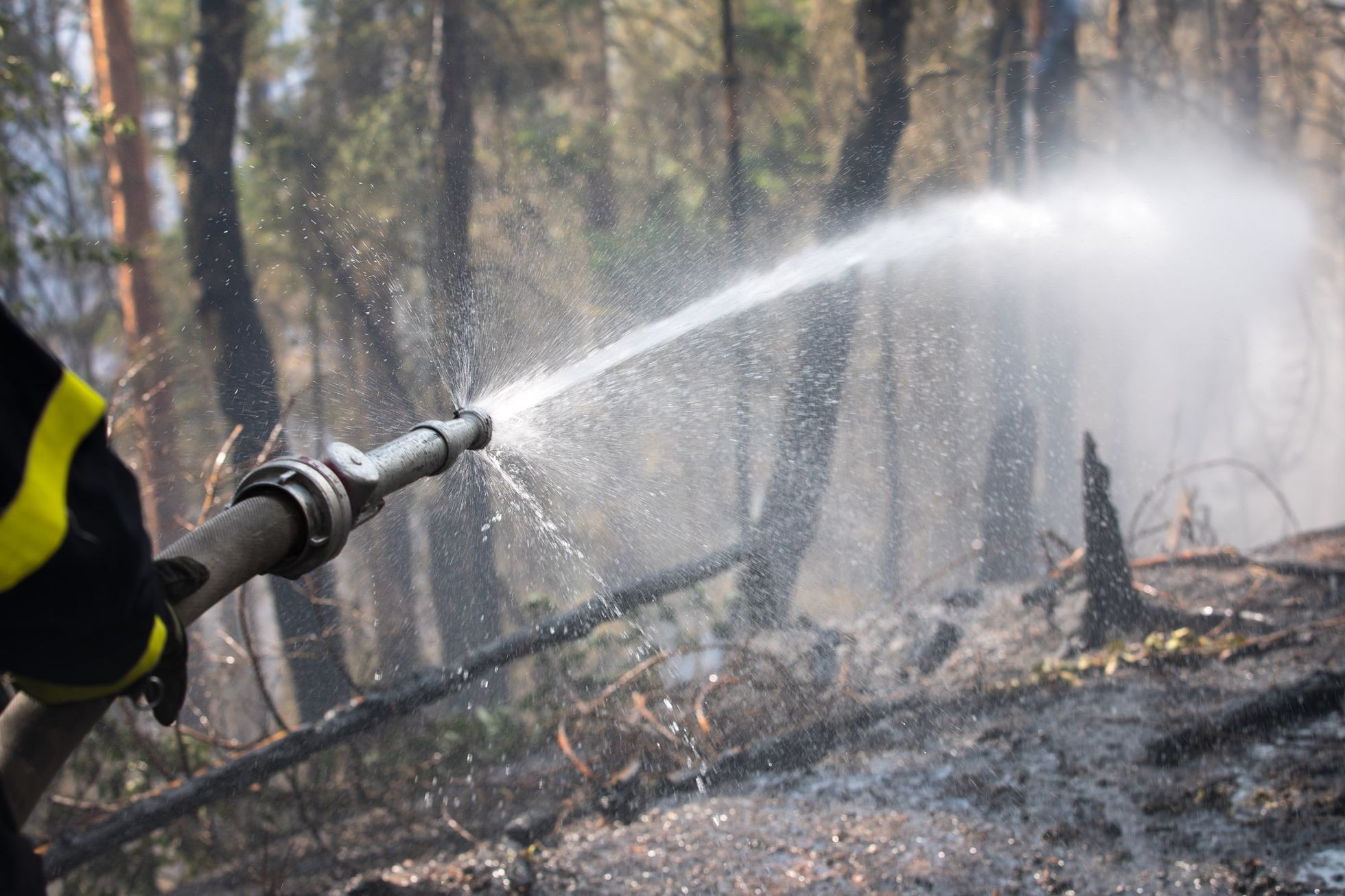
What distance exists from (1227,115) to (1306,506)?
34.1 ft

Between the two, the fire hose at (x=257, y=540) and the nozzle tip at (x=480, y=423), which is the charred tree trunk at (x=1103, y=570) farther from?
the fire hose at (x=257, y=540)

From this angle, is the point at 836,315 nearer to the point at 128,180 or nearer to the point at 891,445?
the point at 891,445

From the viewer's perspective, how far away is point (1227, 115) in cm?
1473

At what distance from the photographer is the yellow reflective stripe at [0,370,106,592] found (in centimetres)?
110

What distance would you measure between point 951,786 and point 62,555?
3479mm

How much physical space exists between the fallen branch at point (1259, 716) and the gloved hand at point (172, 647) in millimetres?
3671

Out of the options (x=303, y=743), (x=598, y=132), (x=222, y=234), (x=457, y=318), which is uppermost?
(x=598, y=132)

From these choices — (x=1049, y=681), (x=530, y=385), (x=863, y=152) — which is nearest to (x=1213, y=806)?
(x=1049, y=681)

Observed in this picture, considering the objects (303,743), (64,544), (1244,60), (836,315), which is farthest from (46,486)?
(1244,60)

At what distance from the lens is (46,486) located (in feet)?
3.74

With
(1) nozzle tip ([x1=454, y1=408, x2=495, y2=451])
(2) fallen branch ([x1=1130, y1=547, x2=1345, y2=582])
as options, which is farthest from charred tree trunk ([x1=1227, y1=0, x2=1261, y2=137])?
(1) nozzle tip ([x1=454, y1=408, x2=495, y2=451])

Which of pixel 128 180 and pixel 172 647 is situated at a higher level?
pixel 128 180

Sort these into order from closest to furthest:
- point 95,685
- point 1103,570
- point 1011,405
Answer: point 95,685, point 1103,570, point 1011,405

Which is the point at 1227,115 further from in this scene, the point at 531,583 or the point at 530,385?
the point at 530,385
